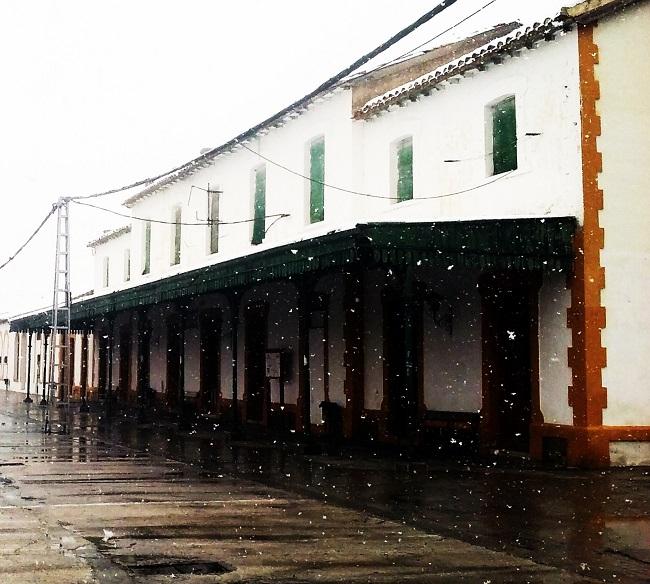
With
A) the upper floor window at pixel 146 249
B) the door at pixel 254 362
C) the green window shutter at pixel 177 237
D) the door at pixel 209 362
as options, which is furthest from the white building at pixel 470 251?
the upper floor window at pixel 146 249

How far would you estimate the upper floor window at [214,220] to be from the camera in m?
24.1

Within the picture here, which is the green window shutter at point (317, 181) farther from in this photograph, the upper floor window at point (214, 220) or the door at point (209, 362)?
the door at point (209, 362)

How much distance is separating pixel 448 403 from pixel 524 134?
4.62 metres

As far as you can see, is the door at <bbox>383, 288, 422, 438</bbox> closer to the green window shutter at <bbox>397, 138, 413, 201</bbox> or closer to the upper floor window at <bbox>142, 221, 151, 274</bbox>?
the green window shutter at <bbox>397, 138, 413, 201</bbox>

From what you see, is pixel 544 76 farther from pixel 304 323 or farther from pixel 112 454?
pixel 112 454

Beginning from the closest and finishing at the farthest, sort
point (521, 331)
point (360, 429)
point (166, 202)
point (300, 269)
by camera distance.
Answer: point (300, 269) < point (521, 331) < point (360, 429) < point (166, 202)

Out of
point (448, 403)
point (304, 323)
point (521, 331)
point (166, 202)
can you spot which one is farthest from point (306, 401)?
point (166, 202)

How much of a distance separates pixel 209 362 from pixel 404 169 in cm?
1019

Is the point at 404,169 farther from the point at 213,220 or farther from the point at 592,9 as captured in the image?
the point at 213,220

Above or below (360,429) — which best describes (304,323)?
above

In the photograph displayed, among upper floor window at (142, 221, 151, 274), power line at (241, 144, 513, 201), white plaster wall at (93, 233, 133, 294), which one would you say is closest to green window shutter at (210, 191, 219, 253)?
power line at (241, 144, 513, 201)

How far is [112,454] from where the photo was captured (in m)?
15.4

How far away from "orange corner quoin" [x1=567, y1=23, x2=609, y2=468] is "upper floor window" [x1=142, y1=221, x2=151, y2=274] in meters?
18.4

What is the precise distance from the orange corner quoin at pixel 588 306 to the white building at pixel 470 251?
2 centimetres
